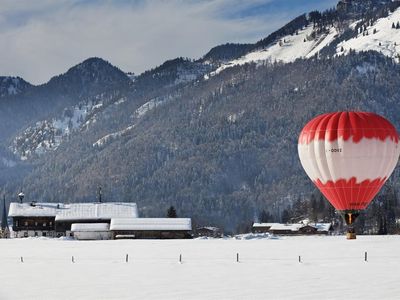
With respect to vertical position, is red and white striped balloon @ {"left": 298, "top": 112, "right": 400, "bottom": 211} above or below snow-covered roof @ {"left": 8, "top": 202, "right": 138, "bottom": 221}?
above

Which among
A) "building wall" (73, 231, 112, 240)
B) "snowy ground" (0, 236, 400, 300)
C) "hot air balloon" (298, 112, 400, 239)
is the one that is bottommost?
"snowy ground" (0, 236, 400, 300)

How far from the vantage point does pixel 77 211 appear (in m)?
134

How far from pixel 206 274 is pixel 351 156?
2807 centimetres

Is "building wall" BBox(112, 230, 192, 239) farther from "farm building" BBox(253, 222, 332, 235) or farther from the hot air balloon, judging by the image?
"farm building" BBox(253, 222, 332, 235)

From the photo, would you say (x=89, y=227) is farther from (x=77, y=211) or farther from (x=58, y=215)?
(x=58, y=215)

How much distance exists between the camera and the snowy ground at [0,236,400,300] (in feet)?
145

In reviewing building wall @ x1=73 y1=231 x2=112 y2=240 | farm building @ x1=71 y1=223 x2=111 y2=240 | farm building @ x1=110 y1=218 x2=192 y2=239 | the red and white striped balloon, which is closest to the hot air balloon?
the red and white striped balloon

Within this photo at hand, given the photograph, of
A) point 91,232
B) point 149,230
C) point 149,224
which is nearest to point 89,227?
point 91,232

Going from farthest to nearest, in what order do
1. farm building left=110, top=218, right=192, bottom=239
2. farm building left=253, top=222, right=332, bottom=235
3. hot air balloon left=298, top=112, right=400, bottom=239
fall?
farm building left=253, top=222, right=332, bottom=235, farm building left=110, top=218, right=192, bottom=239, hot air balloon left=298, top=112, right=400, bottom=239

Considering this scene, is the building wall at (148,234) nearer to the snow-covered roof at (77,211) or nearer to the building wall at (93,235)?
the building wall at (93,235)

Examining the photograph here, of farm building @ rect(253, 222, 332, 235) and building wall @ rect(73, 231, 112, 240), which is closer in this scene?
building wall @ rect(73, 231, 112, 240)

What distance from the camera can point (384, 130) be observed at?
78.4 metres

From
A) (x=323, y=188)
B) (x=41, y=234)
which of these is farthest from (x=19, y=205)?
(x=323, y=188)

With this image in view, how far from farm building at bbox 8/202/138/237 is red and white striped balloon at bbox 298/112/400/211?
5830 centimetres
